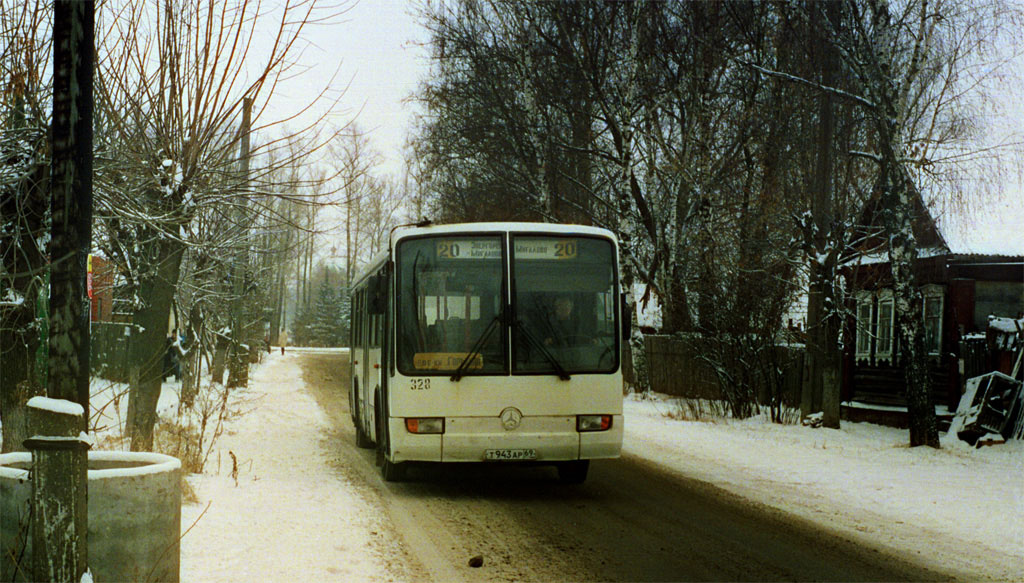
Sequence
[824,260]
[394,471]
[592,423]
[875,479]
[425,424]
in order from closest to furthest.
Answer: [425,424] → [592,423] → [394,471] → [875,479] → [824,260]

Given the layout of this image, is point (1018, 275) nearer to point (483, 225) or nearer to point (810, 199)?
point (810, 199)

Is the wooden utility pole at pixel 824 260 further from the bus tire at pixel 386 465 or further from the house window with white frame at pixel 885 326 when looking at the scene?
the bus tire at pixel 386 465

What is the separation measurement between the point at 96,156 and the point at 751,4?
14.8m

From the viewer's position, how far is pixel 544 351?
10.5 m

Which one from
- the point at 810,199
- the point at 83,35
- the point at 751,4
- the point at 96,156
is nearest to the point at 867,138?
the point at 810,199

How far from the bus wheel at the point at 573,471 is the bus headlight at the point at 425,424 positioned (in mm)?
1908

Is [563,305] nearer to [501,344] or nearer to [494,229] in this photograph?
[501,344]

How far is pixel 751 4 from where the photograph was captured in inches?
788

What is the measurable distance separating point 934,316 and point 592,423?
46.4 ft

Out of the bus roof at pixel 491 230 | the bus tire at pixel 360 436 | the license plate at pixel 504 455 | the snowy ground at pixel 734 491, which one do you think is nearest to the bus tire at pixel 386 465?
the snowy ground at pixel 734 491

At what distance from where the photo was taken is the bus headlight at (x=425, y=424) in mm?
10211

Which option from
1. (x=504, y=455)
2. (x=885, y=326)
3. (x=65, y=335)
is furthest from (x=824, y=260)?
(x=65, y=335)

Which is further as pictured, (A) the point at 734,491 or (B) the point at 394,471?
(B) the point at 394,471

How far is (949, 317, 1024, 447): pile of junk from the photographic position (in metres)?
14.8
